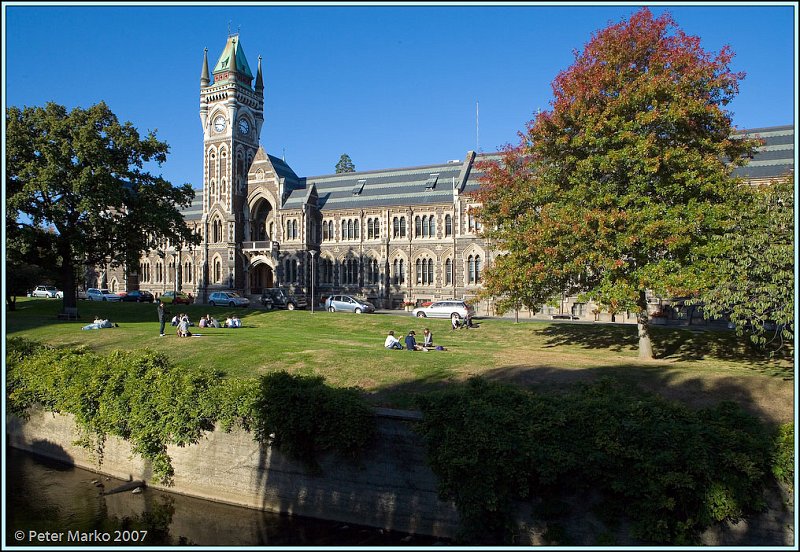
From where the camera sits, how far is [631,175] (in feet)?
69.7

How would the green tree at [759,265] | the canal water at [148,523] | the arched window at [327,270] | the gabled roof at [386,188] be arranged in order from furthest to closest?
1. the arched window at [327,270]
2. the gabled roof at [386,188]
3. the green tree at [759,265]
4. the canal water at [148,523]

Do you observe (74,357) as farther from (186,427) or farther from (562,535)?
(562,535)

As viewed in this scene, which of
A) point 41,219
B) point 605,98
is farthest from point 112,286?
point 605,98

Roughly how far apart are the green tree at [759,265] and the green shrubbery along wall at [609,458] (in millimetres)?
5194

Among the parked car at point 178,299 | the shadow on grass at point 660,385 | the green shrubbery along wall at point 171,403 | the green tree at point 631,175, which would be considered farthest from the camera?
the parked car at point 178,299

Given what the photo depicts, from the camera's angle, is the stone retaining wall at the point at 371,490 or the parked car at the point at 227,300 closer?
the stone retaining wall at the point at 371,490

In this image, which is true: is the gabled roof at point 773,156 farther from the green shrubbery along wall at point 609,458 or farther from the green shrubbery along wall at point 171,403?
the green shrubbery along wall at point 171,403

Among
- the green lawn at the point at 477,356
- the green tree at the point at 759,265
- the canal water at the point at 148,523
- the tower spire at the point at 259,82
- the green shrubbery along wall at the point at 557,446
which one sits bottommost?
the canal water at the point at 148,523

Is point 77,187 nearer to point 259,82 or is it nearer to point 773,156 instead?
point 259,82

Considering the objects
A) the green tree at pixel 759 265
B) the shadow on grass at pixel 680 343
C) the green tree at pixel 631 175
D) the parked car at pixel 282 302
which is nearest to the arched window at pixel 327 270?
the parked car at pixel 282 302

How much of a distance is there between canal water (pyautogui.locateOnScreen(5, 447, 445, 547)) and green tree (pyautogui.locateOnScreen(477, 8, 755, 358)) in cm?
1222

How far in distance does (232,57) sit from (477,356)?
175 ft

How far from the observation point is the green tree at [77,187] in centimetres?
3347

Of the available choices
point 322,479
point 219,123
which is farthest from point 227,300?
point 322,479
